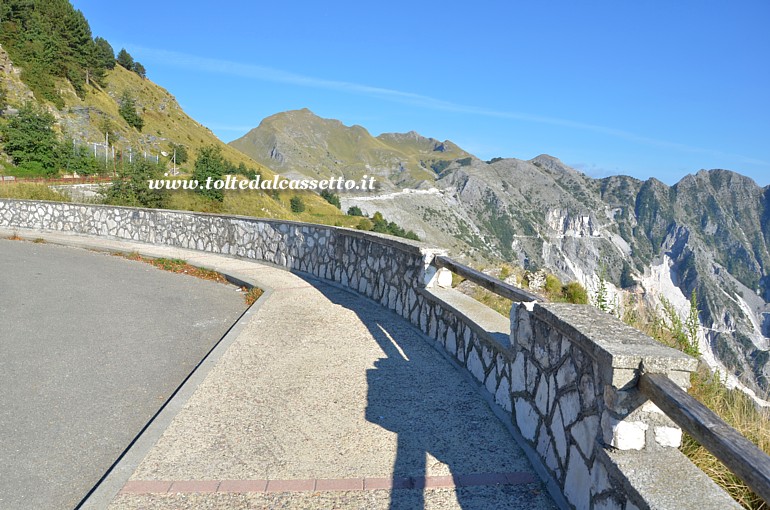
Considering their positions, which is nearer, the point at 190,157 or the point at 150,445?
the point at 150,445

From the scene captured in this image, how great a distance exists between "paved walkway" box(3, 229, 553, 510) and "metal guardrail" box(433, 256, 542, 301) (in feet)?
3.42

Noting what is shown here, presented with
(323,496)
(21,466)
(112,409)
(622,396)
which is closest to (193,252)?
(112,409)

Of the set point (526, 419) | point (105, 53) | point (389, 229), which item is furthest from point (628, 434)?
point (105, 53)

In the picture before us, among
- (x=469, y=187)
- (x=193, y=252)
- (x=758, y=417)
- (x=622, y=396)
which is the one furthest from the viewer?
(x=469, y=187)

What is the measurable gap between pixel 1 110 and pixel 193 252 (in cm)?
5225

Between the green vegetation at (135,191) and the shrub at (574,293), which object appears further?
the green vegetation at (135,191)

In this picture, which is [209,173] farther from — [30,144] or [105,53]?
[105,53]

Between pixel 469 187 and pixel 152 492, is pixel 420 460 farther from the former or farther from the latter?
pixel 469 187

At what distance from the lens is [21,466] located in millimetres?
4121

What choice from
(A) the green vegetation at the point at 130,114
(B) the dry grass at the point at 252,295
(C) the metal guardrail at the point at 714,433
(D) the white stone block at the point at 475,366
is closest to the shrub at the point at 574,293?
(D) the white stone block at the point at 475,366

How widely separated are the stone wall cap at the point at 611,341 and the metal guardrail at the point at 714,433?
93 millimetres

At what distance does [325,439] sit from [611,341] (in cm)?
243

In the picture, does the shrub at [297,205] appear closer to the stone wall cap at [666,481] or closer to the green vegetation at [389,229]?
the green vegetation at [389,229]

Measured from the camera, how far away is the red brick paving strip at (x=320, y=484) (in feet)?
12.2
